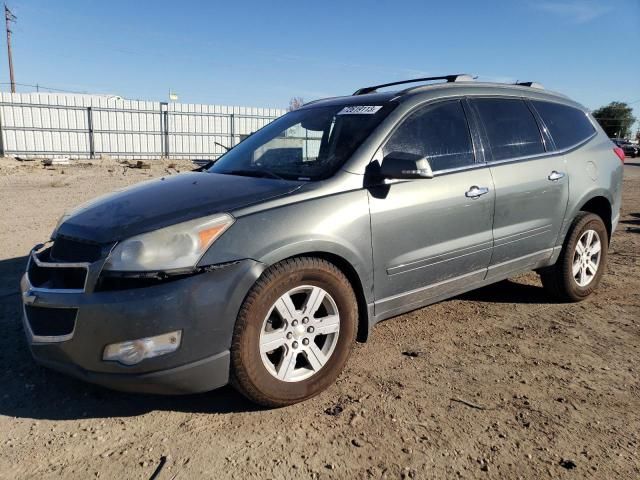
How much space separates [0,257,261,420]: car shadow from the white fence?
1888 cm

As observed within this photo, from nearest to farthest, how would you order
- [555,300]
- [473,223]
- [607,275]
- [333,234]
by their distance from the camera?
[333,234] < [473,223] < [555,300] < [607,275]

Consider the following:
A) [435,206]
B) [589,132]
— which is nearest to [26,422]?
[435,206]

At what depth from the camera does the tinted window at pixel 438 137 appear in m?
3.42

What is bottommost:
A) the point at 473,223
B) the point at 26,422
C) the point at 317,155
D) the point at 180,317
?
the point at 26,422

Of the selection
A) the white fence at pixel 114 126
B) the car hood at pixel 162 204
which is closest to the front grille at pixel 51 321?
the car hood at pixel 162 204

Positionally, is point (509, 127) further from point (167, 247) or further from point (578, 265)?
point (167, 247)

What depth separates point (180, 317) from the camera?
2.48 m

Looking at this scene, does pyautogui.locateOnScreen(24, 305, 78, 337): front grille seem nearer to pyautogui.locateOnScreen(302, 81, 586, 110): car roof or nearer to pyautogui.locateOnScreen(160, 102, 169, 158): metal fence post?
pyautogui.locateOnScreen(302, 81, 586, 110): car roof

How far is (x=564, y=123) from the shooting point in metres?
4.58

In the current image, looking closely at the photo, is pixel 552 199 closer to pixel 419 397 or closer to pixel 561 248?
pixel 561 248

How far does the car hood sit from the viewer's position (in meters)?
2.70

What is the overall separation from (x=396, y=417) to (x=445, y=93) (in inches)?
90.5

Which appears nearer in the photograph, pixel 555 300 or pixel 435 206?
pixel 435 206

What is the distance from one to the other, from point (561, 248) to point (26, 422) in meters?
4.12
